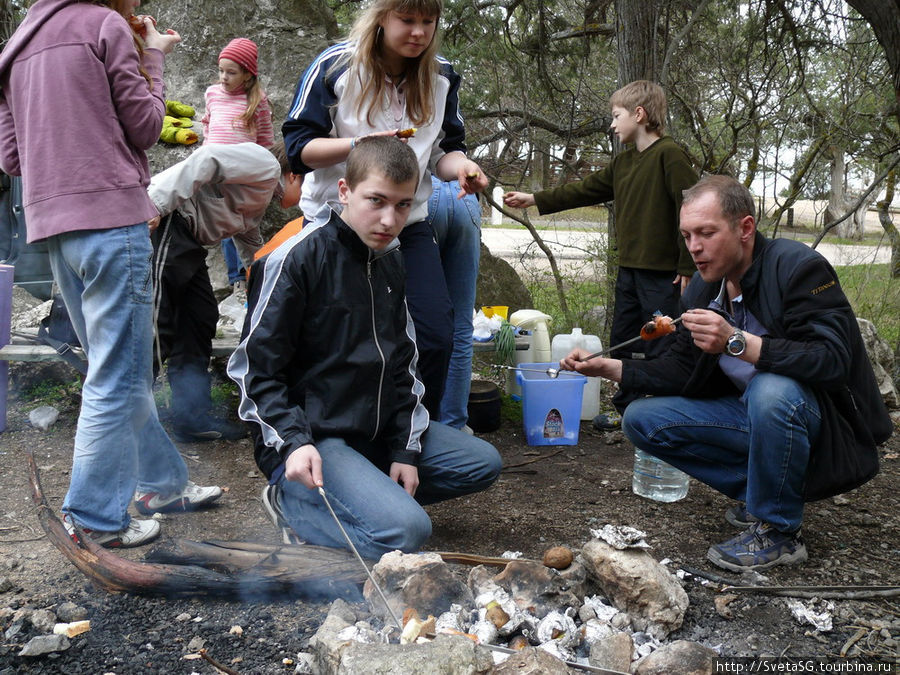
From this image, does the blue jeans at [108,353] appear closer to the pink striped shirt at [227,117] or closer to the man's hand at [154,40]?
the man's hand at [154,40]

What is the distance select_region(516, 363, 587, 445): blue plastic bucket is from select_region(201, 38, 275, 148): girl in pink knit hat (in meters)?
2.32

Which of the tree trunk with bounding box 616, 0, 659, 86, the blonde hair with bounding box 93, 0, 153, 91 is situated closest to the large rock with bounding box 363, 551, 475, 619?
the blonde hair with bounding box 93, 0, 153, 91

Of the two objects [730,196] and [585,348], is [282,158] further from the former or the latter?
[730,196]

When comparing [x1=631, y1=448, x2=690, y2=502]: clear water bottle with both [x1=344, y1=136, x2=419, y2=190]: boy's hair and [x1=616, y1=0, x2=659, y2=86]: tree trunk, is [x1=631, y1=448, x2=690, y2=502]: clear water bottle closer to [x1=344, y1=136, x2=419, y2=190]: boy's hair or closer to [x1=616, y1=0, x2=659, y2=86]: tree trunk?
[x1=344, y1=136, x2=419, y2=190]: boy's hair

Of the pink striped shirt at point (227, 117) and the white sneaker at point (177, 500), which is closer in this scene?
the white sneaker at point (177, 500)

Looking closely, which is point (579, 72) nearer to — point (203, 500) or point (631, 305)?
point (631, 305)

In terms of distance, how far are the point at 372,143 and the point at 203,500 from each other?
1.67m

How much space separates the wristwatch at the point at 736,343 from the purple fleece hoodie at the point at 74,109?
207cm

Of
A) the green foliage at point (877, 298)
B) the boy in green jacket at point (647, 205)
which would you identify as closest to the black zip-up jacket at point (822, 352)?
the boy in green jacket at point (647, 205)

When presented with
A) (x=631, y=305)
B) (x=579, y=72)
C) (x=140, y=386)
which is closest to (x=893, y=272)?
(x=579, y=72)

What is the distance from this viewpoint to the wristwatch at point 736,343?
2.67 meters

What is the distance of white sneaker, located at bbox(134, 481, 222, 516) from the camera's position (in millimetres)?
3158

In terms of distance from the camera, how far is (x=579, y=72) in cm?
669

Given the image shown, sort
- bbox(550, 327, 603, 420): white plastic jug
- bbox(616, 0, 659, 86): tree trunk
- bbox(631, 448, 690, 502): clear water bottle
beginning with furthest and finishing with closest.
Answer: bbox(616, 0, 659, 86): tree trunk, bbox(550, 327, 603, 420): white plastic jug, bbox(631, 448, 690, 502): clear water bottle
